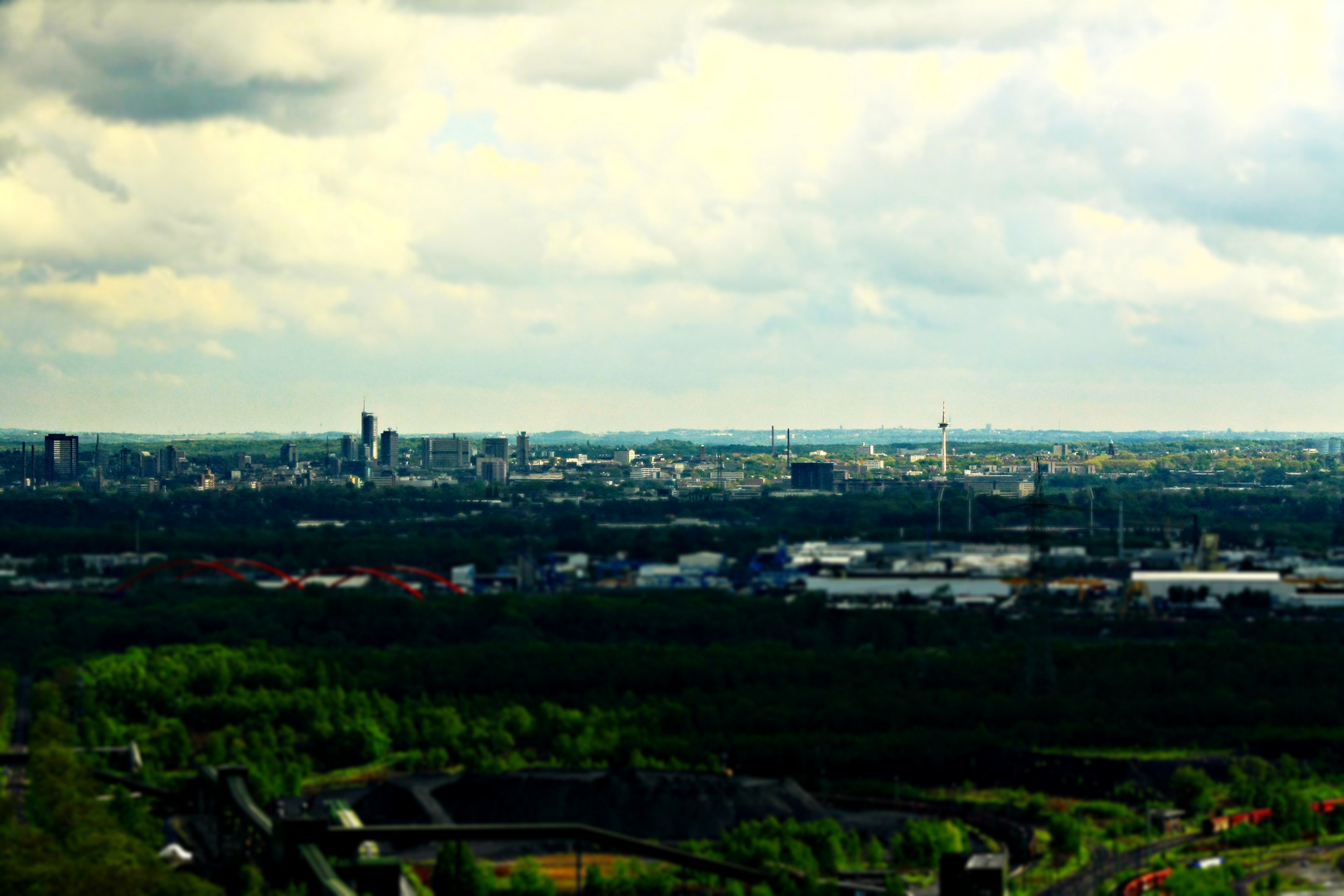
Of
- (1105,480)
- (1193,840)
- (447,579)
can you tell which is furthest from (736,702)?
(1105,480)

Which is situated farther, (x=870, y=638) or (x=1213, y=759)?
(x=870, y=638)

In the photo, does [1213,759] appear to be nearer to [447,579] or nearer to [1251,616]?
[1251,616]

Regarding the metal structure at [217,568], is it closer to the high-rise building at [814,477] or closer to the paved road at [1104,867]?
the paved road at [1104,867]

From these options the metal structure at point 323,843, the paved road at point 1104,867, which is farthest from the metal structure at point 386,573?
the metal structure at point 323,843

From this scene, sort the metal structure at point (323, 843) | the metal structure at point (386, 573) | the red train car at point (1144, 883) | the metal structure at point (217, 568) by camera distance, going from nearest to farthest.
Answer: the metal structure at point (323, 843) → the red train car at point (1144, 883) → the metal structure at point (386, 573) → the metal structure at point (217, 568)

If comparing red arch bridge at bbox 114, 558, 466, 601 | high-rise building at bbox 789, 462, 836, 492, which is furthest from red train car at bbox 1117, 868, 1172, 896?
high-rise building at bbox 789, 462, 836, 492

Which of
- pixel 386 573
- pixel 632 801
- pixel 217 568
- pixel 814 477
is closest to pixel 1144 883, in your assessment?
pixel 632 801
